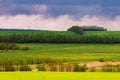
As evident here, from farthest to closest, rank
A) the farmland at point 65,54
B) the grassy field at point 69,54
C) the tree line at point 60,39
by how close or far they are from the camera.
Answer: the tree line at point 60,39, the grassy field at point 69,54, the farmland at point 65,54

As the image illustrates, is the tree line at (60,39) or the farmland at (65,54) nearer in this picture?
the farmland at (65,54)

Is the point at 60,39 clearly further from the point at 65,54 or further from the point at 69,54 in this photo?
the point at 69,54

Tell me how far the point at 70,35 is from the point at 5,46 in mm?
42065

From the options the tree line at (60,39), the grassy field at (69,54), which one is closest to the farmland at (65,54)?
the grassy field at (69,54)

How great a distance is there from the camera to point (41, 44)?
186 m

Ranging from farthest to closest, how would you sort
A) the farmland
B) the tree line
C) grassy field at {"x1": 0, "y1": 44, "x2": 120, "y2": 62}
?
1. the tree line
2. grassy field at {"x1": 0, "y1": 44, "x2": 120, "y2": 62}
3. the farmland

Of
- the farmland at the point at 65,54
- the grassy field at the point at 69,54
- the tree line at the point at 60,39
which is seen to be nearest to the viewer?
the farmland at the point at 65,54

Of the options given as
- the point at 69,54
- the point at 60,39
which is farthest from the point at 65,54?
the point at 60,39

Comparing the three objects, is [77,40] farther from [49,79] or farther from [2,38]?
[49,79]

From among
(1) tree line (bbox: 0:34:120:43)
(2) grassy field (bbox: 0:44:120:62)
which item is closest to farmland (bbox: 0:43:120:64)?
(2) grassy field (bbox: 0:44:120:62)

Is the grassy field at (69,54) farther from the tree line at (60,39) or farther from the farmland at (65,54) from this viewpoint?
the tree line at (60,39)

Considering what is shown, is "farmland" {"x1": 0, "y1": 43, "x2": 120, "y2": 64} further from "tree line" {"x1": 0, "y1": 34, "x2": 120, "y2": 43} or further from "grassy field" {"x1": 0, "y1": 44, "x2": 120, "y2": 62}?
"tree line" {"x1": 0, "y1": 34, "x2": 120, "y2": 43}

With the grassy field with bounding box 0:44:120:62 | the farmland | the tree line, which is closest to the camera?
the farmland

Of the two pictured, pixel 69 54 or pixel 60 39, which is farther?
pixel 60 39
